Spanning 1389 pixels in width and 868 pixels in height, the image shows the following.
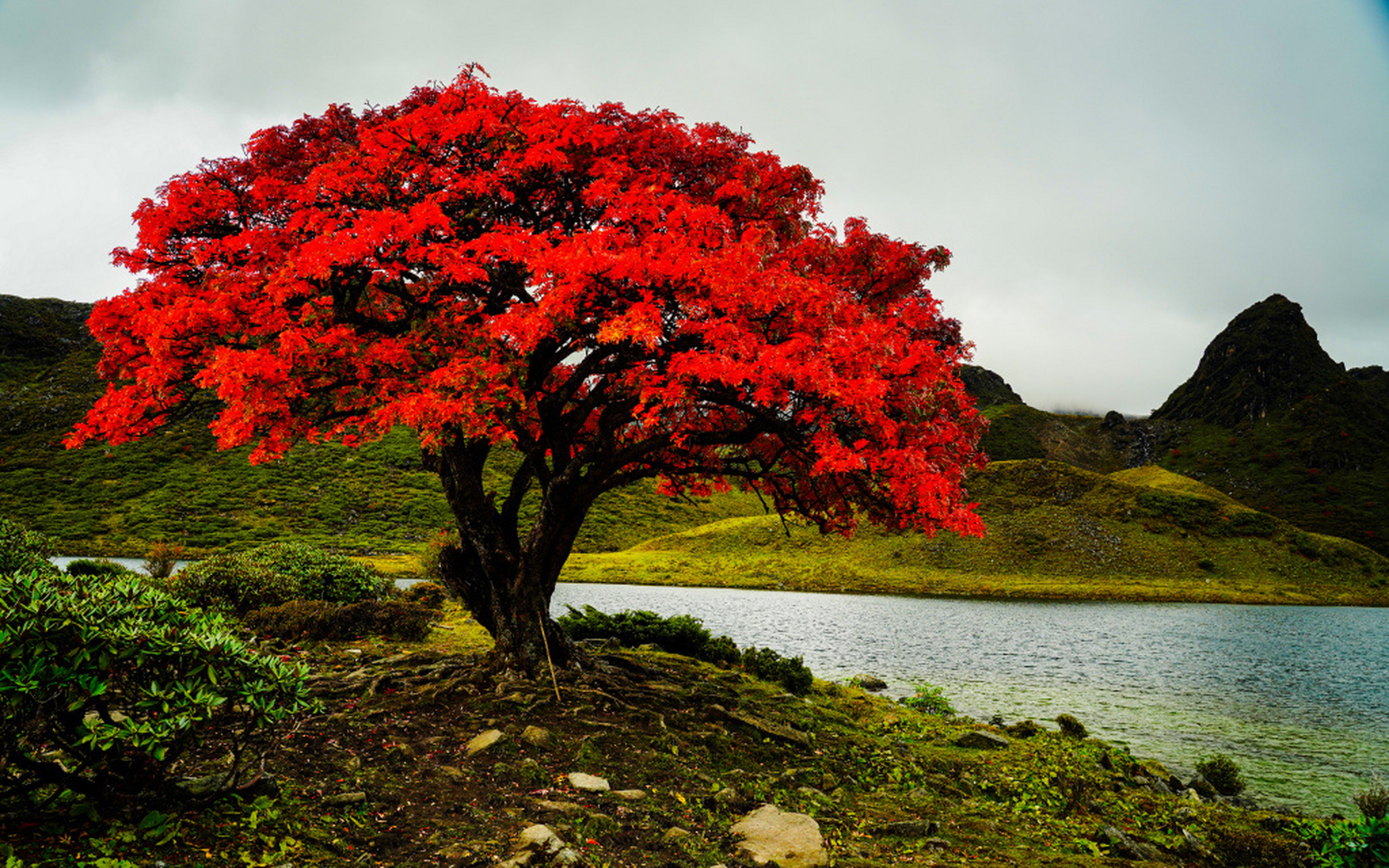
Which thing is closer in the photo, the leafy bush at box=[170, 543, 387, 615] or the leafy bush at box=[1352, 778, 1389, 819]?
the leafy bush at box=[1352, 778, 1389, 819]

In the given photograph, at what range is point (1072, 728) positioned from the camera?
62.8 feet

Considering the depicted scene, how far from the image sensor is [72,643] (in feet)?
17.9

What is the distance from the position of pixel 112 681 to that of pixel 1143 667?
40318 millimetres

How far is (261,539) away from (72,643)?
84983 mm

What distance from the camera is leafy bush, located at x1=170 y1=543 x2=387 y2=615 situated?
19922 millimetres

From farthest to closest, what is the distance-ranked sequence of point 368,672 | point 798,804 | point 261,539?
point 261,539 → point 368,672 → point 798,804

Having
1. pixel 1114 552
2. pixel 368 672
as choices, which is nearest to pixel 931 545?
pixel 1114 552

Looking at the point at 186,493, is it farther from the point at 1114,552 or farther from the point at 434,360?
the point at 1114,552

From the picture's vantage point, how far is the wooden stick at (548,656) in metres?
13.8

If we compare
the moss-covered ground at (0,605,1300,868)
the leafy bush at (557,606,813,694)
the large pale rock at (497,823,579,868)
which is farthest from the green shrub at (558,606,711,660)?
the large pale rock at (497,823,579,868)

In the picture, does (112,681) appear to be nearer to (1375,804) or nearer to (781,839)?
(781,839)

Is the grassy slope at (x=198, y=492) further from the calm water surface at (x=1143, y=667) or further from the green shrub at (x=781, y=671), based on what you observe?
the green shrub at (x=781, y=671)

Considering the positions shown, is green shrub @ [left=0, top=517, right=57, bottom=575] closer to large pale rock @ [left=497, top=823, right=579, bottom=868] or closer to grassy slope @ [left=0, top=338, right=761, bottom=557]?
large pale rock @ [left=497, top=823, right=579, bottom=868]

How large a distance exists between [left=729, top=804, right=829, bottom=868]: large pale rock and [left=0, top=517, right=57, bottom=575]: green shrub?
1264cm
